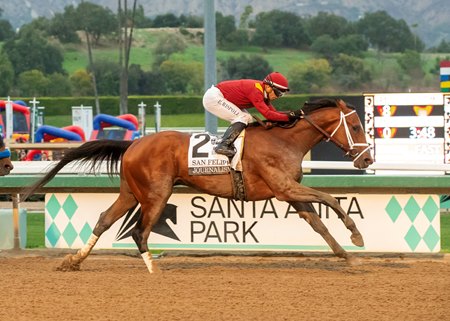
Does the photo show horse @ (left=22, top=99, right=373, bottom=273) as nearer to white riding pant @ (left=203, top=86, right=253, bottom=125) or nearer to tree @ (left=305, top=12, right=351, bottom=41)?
white riding pant @ (left=203, top=86, right=253, bottom=125)

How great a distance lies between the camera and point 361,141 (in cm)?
1050

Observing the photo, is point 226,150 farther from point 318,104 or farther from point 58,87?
point 58,87

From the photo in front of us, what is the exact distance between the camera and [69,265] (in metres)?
10.4

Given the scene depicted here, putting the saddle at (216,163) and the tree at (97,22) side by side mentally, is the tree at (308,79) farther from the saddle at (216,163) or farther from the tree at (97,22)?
the saddle at (216,163)

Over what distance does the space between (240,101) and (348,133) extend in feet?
3.48

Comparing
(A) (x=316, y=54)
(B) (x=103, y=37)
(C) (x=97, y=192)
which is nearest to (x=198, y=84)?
(A) (x=316, y=54)

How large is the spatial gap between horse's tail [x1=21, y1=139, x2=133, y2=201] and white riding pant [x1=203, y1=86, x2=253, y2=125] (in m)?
0.89

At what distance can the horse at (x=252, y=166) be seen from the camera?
10234 millimetres

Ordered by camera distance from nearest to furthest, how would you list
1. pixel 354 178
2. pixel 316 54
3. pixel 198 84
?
pixel 354 178, pixel 198 84, pixel 316 54

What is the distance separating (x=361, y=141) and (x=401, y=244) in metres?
1.42

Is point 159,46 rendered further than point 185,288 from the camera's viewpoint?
Yes

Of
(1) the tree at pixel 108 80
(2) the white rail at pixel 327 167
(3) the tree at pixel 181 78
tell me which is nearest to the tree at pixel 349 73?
(3) the tree at pixel 181 78

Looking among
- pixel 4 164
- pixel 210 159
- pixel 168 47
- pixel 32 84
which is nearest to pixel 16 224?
pixel 4 164

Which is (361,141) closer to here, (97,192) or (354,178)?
(354,178)
